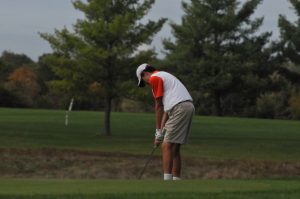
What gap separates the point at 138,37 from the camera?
102 ft

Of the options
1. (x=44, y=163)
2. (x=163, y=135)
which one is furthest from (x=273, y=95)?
(x=163, y=135)

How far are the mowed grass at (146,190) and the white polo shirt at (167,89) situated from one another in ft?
4.81

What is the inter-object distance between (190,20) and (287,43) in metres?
9.45

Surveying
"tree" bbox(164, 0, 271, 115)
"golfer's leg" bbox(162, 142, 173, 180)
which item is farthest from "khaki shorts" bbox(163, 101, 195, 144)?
"tree" bbox(164, 0, 271, 115)

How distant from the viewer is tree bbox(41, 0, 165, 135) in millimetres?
30172

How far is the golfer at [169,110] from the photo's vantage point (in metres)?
11.1

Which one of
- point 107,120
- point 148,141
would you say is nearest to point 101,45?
point 107,120

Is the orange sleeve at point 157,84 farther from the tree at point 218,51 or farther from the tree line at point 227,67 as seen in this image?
the tree at point 218,51

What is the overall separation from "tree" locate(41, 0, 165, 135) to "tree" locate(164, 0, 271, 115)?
109ft

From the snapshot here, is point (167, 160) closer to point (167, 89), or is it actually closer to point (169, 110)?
point (169, 110)

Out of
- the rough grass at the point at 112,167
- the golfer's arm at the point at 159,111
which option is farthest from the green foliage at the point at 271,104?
the golfer's arm at the point at 159,111

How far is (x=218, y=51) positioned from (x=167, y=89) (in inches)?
2214

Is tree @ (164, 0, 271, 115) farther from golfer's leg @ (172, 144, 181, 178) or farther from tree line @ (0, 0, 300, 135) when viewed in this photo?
golfer's leg @ (172, 144, 181, 178)

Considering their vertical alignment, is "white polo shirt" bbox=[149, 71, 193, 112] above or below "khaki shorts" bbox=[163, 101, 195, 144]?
above
